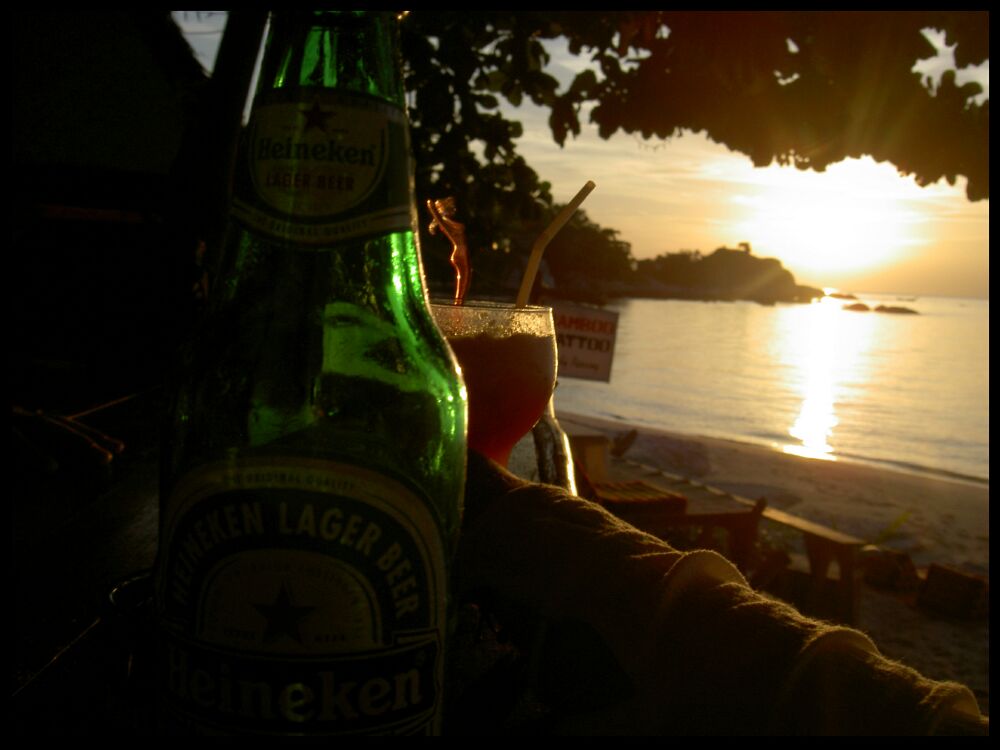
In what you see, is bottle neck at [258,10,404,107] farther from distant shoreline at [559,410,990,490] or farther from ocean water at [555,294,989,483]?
distant shoreline at [559,410,990,490]

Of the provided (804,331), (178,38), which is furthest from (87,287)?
(804,331)

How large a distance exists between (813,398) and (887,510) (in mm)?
12303

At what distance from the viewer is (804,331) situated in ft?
171

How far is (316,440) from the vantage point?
2.47ft

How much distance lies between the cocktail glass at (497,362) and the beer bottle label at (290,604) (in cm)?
51

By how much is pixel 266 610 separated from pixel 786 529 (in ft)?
28.0

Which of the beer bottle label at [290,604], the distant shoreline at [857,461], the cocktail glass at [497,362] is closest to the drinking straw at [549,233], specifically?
the cocktail glass at [497,362]

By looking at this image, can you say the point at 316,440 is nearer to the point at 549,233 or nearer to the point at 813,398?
the point at 549,233

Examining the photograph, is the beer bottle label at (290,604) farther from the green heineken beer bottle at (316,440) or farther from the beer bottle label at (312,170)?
the beer bottle label at (312,170)

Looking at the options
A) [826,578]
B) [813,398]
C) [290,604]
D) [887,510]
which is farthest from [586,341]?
[813,398]

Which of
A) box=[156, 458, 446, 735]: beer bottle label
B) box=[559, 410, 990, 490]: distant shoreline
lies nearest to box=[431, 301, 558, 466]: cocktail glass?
box=[156, 458, 446, 735]: beer bottle label

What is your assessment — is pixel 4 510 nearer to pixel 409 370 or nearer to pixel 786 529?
pixel 409 370

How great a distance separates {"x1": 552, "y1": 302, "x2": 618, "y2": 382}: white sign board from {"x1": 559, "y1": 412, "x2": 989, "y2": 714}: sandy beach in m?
2.77

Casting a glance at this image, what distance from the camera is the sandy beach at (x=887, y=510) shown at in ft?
18.8
